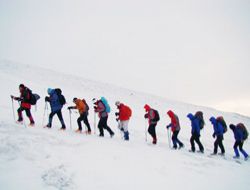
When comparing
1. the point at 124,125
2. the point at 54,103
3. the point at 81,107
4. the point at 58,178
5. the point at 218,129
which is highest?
the point at 54,103

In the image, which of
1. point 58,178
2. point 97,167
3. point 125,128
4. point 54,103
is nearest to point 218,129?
point 125,128

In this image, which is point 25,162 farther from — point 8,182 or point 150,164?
point 150,164

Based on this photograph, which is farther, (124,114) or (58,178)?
(124,114)

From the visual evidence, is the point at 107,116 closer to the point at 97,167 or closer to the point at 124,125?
the point at 124,125

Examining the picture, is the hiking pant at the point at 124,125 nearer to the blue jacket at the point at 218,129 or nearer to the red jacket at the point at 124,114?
the red jacket at the point at 124,114

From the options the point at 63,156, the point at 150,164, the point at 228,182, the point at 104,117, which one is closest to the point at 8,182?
the point at 63,156

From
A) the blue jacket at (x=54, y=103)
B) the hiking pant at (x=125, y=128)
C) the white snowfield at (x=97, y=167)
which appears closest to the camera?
the white snowfield at (x=97, y=167)

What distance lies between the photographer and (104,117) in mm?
11938

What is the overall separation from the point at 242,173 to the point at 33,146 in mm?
8413

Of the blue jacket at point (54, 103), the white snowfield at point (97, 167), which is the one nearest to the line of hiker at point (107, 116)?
the blue jacket at point (54, 103)

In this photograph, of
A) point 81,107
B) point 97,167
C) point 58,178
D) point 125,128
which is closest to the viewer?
point 58,178

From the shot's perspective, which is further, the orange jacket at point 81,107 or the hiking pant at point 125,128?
the hiking pant at point 125,128

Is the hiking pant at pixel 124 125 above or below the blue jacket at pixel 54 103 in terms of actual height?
below

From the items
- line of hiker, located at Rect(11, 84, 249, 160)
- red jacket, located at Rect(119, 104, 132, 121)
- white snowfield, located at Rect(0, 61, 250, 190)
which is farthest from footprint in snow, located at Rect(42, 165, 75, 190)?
red jacket, located at Rect(119, 104, 132, 121)
